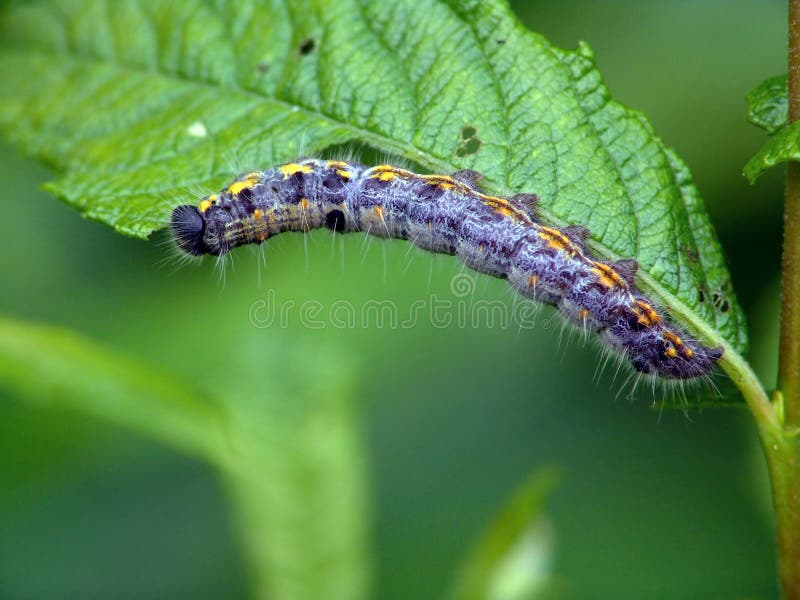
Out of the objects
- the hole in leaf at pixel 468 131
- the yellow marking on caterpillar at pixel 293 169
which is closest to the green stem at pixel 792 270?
the hole in leaf at pixel 468 131

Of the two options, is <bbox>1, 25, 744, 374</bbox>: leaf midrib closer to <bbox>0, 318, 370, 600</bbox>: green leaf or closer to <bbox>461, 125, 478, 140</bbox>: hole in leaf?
<bbox>461, 125, 478, 140</bbox>: hole in leaf

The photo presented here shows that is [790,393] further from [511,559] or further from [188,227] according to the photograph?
[188,227]

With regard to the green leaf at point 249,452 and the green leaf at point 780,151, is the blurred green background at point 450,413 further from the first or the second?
the green leaf at point 780,151

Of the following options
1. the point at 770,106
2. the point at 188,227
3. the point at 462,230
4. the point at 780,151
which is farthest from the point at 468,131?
the point at 188,227

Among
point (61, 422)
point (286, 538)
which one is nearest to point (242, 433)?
point (286, 538)

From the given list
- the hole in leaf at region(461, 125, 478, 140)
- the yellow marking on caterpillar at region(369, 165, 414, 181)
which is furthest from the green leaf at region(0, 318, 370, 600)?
the yellow marking on caterpillar at region(369, 165, 414, 181)

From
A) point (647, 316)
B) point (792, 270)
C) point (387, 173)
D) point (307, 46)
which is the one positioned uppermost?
point (307, 46)
